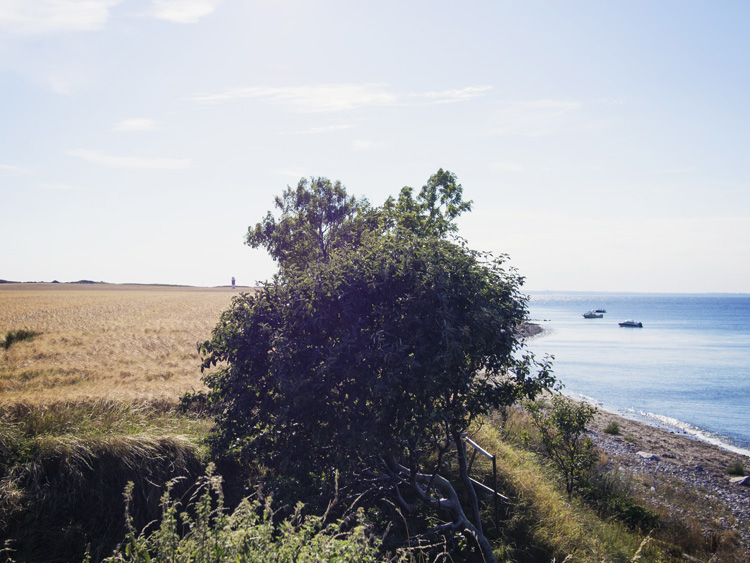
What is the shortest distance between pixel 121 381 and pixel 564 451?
1446cm

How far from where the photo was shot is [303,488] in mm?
7625

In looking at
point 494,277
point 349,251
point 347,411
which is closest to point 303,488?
point 347,411

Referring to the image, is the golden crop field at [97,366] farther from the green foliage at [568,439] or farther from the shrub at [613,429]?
the shrub at [613,429]

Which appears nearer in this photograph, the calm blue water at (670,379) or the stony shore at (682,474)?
the stony shore at (682,474)

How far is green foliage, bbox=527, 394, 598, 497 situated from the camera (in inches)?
575

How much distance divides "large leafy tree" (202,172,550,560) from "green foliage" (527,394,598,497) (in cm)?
725

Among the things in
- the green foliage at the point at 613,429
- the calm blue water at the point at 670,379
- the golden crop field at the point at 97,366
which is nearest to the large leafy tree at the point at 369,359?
the golden crop field at the point at 97,366

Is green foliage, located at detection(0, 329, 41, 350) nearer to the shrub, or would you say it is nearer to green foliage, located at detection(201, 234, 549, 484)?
green foliage, located at detection(201, 234, 549, 484)

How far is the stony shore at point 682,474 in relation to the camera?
1634 cm

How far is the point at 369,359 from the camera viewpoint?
6781mm

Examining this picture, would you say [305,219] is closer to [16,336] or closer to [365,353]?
[16,336]

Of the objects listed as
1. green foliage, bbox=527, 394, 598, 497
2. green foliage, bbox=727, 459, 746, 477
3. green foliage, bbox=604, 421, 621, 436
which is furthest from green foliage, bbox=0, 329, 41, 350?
green foliage, bbox=727, 459, 746, 477

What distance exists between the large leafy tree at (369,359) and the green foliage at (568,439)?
7252 mm

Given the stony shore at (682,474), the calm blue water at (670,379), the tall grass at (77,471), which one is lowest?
the calm blue water at (670,379)
